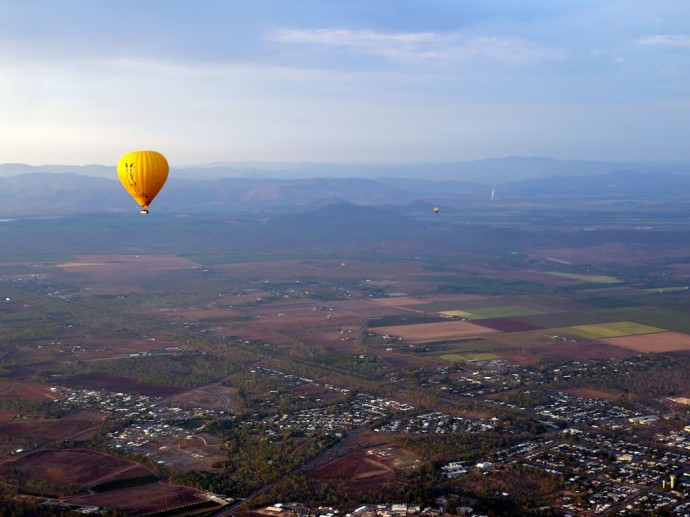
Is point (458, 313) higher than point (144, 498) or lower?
higher

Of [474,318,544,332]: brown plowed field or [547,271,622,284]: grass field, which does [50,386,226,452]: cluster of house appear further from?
[547,271,622,284]: grass field

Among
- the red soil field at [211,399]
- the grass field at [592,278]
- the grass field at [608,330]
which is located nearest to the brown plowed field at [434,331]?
the grass field at [608,330]

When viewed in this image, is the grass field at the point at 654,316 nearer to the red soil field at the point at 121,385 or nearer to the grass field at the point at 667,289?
the grass field at the point at 667,289

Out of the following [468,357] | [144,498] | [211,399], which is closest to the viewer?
[144,498]

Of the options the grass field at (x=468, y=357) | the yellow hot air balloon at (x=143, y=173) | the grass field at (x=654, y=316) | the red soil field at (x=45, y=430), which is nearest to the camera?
the red soil field at (x=45, y=430)

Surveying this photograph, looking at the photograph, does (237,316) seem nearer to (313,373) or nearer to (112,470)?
(313,373)

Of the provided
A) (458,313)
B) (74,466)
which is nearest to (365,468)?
(74,466)

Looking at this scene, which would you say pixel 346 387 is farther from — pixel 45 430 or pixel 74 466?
pixel 74 466
